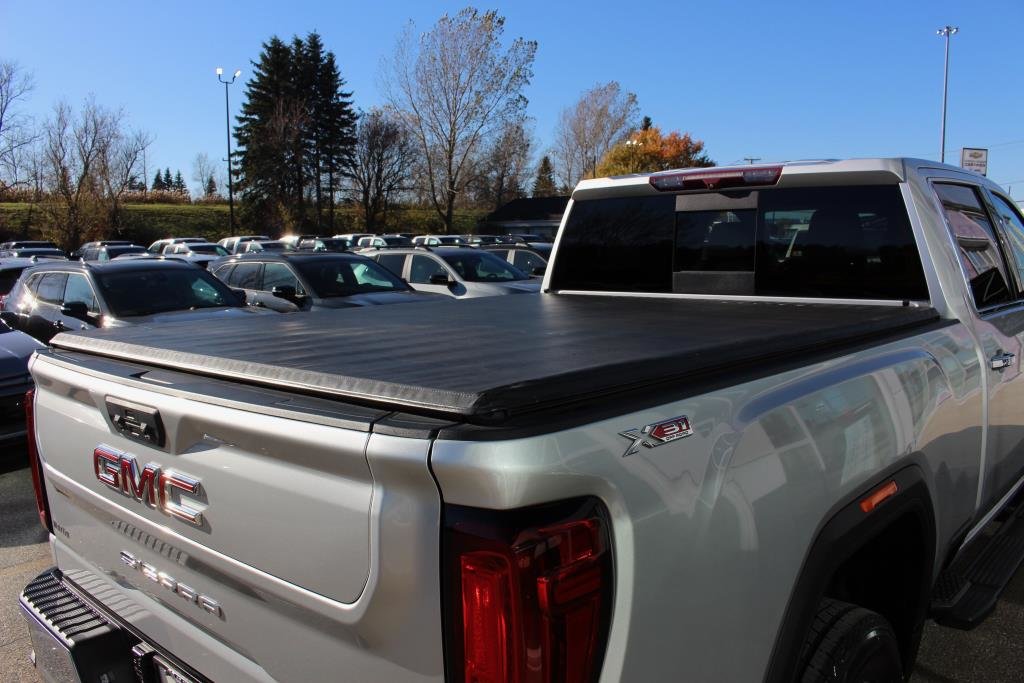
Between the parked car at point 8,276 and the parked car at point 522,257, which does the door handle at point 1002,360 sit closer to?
A: the parked car at point 8,276

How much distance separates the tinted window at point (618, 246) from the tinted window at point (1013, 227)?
167 cm

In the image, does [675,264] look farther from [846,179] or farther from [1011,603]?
[1011,603]

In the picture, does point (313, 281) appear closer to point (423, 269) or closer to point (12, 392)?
point (423, 269)

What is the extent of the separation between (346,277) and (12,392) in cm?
525

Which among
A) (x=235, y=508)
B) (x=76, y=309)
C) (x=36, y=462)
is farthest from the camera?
(x=76, y=309)

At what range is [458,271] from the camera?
42.5ft

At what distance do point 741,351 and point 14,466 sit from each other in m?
6.01

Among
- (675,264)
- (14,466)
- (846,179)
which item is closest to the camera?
(846,179)

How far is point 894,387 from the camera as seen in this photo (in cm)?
213

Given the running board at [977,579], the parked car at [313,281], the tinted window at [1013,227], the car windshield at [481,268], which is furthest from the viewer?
the car windshield at [481,268]

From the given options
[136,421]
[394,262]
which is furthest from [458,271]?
[136,421]

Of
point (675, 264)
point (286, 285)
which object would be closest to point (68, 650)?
point (675, 264)

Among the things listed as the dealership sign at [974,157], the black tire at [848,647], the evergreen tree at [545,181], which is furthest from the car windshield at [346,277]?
the evergreen tree at [545,181]

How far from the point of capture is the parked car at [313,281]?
998 cm
